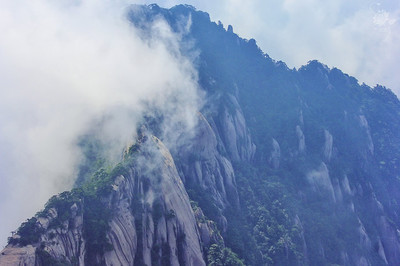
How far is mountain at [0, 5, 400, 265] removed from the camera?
83.1m

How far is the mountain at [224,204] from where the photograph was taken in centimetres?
8312

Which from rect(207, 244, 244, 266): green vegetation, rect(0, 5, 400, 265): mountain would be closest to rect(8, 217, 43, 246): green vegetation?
rect(0, 5, 400, 265): mountain

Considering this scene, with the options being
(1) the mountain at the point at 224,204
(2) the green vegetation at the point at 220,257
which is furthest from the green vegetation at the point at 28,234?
(2) the green vegetation at the point at 220,257

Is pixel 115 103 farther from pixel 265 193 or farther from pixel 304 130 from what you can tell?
pixel 304 130

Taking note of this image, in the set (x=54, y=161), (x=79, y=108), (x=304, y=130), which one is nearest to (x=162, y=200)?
(x=54, y=161)

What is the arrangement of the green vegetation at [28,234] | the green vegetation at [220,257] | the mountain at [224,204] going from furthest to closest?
the green vegetation at [220,257], the mountain at [224,204], the green vegetation at [28,234]

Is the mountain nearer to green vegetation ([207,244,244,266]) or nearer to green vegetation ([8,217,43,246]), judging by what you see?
green vegetation ([8,217,43,246])

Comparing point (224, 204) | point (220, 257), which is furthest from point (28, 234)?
point (224, 204)

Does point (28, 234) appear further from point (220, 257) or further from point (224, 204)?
point (224, 204)

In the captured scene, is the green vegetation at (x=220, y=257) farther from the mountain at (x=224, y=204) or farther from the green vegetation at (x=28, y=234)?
the green vegetation at (x=28, y=234)

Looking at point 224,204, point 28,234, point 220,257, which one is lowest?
point 28,234

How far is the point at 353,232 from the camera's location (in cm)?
16050

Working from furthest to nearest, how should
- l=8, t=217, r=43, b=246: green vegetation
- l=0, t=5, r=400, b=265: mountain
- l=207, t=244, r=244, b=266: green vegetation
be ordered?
l=207, t=244, r=244, b=266: green vegetation → l=0, t=5, r=400, b=265: mountain → l=8, t=217, r=43, b=246: green vegetation

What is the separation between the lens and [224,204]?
5482 inches
